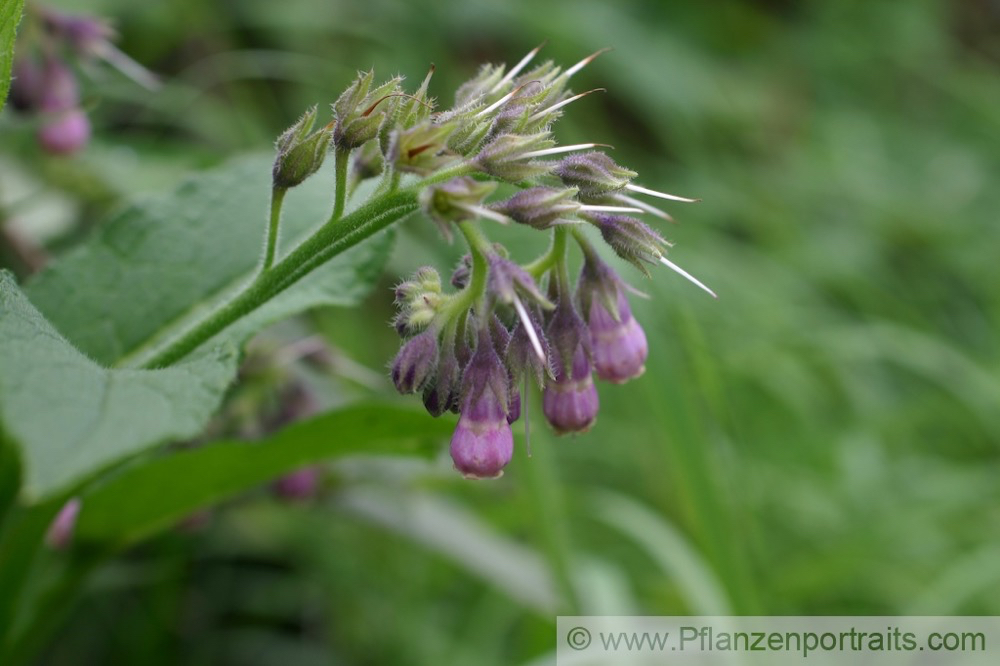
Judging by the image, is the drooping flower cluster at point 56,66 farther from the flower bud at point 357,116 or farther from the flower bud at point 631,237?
the flower bud at point 631,237

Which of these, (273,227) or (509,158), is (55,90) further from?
(509,158)

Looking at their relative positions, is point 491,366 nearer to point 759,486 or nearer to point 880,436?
point 759,486

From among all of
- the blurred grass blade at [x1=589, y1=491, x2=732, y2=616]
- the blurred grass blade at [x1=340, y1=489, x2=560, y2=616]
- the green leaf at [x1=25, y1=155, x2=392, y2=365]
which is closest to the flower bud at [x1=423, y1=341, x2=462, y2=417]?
the green leaf at [x1=25, y1=155, x2=392, y2=365]

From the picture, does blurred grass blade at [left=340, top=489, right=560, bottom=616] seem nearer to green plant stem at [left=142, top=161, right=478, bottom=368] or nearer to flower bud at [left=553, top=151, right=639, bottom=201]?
green plant stem at [left=142, top=161, right=478, bottom=368]

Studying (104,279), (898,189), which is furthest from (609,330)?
(898,189)

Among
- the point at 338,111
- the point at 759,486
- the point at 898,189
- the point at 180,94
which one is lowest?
the point at 338,111

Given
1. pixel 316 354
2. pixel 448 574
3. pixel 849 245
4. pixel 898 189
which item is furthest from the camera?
pixel 898 189
